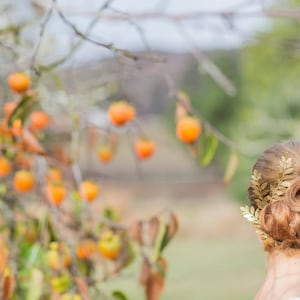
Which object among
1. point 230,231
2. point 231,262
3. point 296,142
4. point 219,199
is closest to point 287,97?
point 231,262

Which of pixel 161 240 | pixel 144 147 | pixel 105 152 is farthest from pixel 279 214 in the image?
pixel 105 152

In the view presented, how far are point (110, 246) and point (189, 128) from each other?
0.41m

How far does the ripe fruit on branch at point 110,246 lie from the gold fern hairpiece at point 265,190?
924 mm

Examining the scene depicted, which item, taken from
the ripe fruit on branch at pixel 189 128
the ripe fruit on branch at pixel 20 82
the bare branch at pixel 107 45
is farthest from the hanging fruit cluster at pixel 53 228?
the bare branch at pixel 107 45

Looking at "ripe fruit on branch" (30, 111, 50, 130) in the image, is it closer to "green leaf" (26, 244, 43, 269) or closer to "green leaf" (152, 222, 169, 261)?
"green leaf" (26, 244, 43, 269)

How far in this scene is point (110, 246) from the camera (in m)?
2.56

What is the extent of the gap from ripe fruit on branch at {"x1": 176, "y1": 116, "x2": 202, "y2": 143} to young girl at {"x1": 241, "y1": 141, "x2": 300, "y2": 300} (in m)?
1.03

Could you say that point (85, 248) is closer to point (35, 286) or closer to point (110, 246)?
point (110, 246)

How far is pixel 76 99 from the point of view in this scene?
10.7 ft

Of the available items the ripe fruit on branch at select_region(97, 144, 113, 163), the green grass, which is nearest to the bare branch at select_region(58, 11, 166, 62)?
the ripe fruit on branch at select_region(97, 144, 113, 163)

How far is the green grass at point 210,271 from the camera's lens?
34.3 ft

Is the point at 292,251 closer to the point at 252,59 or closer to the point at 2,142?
the point at 2,142

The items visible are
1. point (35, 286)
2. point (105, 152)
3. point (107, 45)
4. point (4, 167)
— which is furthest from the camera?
point (105, 152)

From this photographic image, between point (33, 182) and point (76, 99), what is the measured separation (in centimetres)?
61
